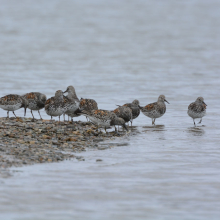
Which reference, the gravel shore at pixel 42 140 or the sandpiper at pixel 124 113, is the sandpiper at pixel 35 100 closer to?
the gravel shore at pixel 42 140

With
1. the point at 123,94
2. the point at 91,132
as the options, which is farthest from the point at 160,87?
the point at 91,132

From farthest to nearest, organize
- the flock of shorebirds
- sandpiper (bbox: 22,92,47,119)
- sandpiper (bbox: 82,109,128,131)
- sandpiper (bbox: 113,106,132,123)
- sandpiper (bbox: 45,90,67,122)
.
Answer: sandpiper (bbox: 22,92,47,119)
sandpiper (bbox: 113,106,132,123)
sandpiper (bbox: 45,90,67,122)
the flock of shorebirds
sandpiper (bbox: 82,109,128,131)

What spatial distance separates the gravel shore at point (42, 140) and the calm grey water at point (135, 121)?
45 centimetres

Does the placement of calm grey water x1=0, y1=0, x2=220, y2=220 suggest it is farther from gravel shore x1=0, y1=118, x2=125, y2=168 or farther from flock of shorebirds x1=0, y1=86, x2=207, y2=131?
flock of shorebirds x1=0, y1=86, x2=207, y2=131

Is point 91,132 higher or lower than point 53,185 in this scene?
higher

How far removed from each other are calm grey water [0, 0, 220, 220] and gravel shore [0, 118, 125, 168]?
1.48ft

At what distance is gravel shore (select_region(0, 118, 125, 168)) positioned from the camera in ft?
37.7

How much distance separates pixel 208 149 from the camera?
13.8 m

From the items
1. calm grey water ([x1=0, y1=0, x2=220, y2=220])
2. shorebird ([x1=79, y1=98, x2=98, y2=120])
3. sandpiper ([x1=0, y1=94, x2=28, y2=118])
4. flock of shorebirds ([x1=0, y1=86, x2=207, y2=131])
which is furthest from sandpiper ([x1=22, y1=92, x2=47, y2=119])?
calm grey water ([x1=0, y1=0, x2=220, y2=220])

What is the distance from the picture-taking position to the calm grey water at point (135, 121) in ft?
29.8

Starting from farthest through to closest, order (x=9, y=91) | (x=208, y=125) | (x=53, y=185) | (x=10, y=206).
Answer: (x=9, y=91) < (x=208, y=125) < (x=53, y=185) < (x=10, y=206)

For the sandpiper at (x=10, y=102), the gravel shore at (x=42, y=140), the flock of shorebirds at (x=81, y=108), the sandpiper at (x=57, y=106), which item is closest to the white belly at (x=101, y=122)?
the flock of shorebirds at (x=81, y=108)

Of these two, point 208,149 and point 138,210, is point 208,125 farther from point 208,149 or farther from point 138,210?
point 138,210

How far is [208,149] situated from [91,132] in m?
3.52
